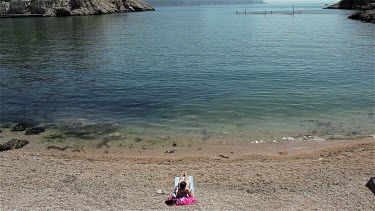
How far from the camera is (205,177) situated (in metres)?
17.1

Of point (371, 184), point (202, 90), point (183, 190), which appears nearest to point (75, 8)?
point (202, 90)

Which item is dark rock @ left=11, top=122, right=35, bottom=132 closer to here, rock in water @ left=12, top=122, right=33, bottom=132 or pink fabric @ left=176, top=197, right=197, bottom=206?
rock in water @ left=12, top=122, right=33, bottom=132

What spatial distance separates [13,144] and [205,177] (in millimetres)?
11946

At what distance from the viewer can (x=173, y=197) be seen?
49.1 feet

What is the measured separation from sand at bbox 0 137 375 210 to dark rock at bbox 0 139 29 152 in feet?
2.27

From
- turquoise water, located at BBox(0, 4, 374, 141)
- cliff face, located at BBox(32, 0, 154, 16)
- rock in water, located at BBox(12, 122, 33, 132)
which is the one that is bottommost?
rock in water, located at BBox(12, 122, 33, 132)

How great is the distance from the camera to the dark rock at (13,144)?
70.4ft

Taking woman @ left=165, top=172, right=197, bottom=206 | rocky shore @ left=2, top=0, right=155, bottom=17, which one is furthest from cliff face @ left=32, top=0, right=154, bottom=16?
woman @ left=165, top=172, right=197, bottom=206

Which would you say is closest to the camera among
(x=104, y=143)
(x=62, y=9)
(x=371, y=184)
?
(x=371, y=184)

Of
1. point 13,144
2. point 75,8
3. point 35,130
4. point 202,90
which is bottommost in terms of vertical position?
point 13,144

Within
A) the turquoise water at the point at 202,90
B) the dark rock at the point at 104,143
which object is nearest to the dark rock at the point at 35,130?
the turquoise water at the point at 202,90

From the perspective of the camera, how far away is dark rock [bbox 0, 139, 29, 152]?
70.4 ft

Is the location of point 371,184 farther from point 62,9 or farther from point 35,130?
point 62,9

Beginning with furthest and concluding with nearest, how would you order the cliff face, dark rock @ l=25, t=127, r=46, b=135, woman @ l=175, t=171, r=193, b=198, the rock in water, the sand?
the cliff face → the rock in water → dark rock @ l=25, t=127, r=46, b=135 → woman @ l=175, t=171, r=193, b=198 → the sand
